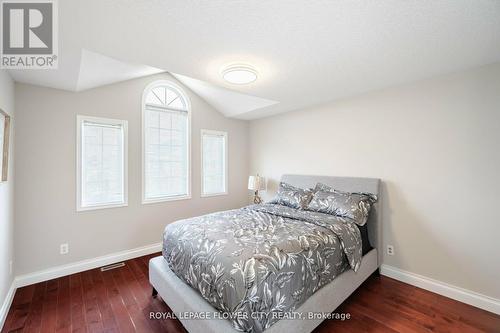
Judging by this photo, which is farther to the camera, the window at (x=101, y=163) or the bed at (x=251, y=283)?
the window at (x=101, y=163)

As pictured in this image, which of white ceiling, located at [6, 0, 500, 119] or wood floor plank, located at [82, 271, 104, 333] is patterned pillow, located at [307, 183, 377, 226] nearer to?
white ceiling, located at [6, 0, 500, 119]

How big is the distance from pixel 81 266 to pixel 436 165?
4.44 m

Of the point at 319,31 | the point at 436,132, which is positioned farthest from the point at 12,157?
the point at 436,132

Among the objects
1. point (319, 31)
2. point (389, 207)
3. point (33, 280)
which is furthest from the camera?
point (389, 207)

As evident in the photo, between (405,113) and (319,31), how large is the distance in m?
1.73

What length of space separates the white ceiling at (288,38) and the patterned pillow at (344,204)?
1374mm

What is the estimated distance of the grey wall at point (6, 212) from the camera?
1944mm

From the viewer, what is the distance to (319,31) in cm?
158

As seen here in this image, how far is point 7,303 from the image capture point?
2.06 metres

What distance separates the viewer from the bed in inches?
54.8

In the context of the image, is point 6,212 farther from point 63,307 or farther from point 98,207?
point 63,307

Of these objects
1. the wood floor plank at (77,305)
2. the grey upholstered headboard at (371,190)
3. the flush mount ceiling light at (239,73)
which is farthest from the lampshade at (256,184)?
the wood floor plank at (77,305)

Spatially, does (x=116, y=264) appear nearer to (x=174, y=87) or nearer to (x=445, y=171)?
(x=174, y=87)

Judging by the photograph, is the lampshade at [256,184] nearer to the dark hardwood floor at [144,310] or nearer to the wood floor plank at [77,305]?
the dark hardwood floor at [144,310]
